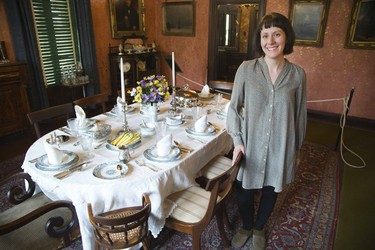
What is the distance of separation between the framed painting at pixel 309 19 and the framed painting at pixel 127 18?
2955 mm

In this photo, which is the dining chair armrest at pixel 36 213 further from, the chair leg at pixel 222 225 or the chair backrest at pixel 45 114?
the chair leg at pixel 222 225

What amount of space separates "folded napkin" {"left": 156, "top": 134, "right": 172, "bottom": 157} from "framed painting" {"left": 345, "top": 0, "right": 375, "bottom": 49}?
3935 mm

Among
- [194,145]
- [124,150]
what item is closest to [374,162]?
[194,145]

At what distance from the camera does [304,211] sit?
229 cm

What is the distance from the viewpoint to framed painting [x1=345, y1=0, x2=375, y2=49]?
12.7ft

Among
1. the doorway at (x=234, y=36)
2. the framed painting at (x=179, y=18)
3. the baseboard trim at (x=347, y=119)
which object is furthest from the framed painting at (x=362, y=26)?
the framed painting at (x=179, y=18)

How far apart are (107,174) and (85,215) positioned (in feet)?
0.81

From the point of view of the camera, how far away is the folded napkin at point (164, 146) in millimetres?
1577

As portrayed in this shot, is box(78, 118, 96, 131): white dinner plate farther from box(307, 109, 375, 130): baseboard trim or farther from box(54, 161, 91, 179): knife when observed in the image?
box(307, 109, 375, 130): baseboard trim

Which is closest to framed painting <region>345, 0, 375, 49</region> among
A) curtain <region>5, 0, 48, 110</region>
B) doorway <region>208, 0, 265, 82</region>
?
doorway <region>208, 0, 265, 82</region>

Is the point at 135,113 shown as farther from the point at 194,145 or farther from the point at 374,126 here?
the point at 374,126

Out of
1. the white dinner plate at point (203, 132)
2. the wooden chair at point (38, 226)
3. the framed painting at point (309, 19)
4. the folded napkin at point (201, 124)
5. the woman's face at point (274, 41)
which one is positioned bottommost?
the wooden chair at point (38, 226)

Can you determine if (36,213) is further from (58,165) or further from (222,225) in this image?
(222,225)

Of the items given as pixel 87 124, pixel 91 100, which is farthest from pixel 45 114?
pixel 91 100
